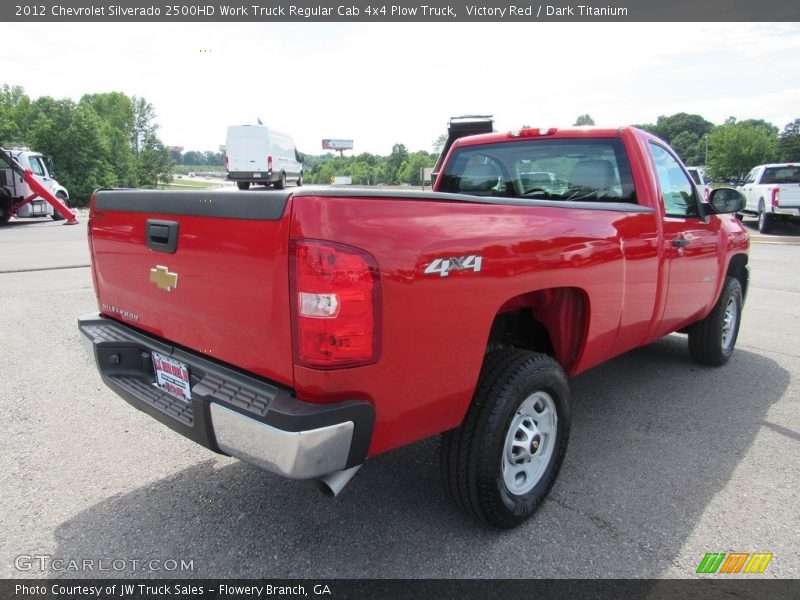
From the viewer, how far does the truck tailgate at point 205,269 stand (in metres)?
1.83

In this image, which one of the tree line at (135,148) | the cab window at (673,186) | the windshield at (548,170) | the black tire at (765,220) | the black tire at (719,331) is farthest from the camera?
the tree line at (135,148)

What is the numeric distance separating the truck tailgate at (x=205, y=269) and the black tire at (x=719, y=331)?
13.6 feet

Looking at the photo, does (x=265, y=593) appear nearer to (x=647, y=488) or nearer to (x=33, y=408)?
(x=647, y=488)

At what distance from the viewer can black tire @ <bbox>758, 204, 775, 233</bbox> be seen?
1697 centimetres

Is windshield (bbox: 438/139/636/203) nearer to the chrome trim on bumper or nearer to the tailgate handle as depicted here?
the tailgate handle

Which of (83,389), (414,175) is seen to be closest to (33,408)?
(83,389)

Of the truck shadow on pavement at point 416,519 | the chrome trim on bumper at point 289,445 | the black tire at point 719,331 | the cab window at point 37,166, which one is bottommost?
the truck shadow on pavement at point 416,519

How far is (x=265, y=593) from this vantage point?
2.10 metres

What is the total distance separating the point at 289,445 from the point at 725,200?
3.82 m

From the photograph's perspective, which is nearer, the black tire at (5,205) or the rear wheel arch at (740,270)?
the rear wheel arch at (740,270)

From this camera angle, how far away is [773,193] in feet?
52.2

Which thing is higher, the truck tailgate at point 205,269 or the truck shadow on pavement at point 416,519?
the truck tailgate at point 205,269

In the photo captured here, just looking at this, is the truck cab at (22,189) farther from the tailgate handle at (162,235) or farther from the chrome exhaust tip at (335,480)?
the chrome exhaust tip at (335,480)

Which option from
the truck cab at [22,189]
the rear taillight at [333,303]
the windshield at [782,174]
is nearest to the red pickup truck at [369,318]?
the rear taillight at [333,303]
